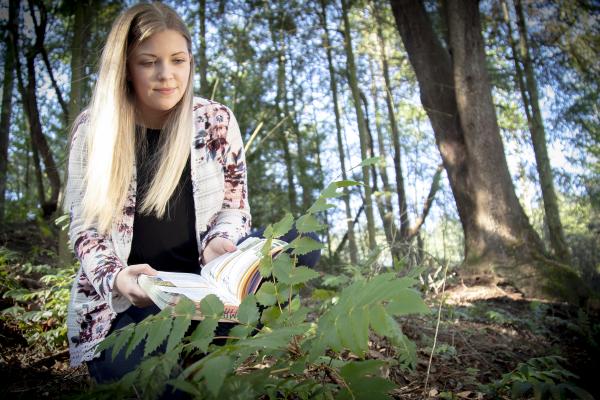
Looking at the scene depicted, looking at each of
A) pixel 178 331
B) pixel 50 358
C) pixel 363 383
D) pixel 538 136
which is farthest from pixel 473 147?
pixel 178 331

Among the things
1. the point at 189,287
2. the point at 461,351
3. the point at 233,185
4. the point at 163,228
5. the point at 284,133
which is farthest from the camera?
the point at 284,133

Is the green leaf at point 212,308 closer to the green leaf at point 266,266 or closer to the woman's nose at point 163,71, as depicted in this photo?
the green leaf at point 266,266

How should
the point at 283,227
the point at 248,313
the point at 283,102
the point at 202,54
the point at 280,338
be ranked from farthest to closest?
the point at 283,102, the point at 202,54, the point at 283,227, the point at 248,313, the point at 280,338

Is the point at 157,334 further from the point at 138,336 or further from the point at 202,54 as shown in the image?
the point at 202,54

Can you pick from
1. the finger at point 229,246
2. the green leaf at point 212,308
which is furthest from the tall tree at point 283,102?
the green leaf at point 212,308

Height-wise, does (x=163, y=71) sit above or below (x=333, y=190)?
above

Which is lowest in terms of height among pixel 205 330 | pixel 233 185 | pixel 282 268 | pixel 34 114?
pixel 205 330

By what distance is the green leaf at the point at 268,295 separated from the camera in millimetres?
1344

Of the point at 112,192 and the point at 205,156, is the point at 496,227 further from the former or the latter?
the point at 112,192

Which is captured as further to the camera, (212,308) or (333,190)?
(333,190)

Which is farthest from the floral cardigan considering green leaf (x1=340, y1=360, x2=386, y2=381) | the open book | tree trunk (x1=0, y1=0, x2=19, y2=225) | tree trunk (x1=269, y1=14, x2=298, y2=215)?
tree trunk (x1=269, y1=14, x2=298, y2=215)

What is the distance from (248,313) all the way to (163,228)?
1.16 metres

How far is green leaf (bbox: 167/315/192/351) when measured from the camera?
3.42 ft

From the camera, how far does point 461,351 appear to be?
3033 mm
